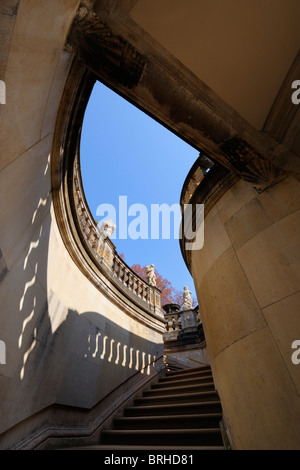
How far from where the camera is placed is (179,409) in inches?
150

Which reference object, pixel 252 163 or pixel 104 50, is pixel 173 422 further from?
pixel 104 50

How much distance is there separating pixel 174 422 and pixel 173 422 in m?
0.02

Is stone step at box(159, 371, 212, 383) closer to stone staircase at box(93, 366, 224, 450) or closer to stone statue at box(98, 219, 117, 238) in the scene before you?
stone staircase at box(93, 366, 224, 450)

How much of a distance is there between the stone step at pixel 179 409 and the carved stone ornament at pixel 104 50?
496cm

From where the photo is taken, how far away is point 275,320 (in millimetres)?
1775

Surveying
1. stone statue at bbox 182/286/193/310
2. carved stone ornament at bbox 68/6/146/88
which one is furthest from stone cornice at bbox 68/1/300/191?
stone statue at bbox 182/286/193/310

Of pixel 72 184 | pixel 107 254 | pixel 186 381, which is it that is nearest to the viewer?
pixel 72 184

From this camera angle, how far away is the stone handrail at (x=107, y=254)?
4.54 metres

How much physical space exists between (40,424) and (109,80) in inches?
170

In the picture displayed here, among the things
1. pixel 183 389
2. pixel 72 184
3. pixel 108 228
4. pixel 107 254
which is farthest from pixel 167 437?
→ pixel 108 228

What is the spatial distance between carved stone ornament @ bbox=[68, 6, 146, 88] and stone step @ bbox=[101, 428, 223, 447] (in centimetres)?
458

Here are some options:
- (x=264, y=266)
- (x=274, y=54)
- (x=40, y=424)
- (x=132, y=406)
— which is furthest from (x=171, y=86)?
(x=132, y=406)

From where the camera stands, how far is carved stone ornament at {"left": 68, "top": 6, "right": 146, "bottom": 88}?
→ 61.2 inches

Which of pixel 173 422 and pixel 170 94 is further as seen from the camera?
pixel 173 422
